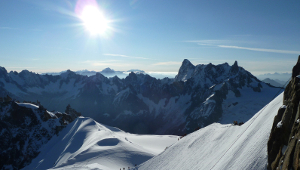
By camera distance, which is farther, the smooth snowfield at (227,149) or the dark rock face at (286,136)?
the smooth snowfield at (227,149)

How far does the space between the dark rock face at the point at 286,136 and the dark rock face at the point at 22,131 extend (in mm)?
79158

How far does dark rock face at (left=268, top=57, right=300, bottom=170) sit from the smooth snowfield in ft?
3.28

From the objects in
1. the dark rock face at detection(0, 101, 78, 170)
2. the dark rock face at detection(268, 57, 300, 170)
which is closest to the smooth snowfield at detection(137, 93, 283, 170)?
the dark rock face at detection(268, 57, 300, 170)

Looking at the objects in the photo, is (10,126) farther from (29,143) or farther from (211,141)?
(211,141)

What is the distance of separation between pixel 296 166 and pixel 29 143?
8749 centimetres

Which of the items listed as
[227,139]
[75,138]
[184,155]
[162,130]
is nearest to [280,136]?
[227,139]

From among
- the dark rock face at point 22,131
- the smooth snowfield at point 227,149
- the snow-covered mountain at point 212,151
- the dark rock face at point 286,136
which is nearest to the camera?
the dark rock face at point 286,136

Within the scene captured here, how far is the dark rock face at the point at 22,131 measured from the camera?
6550 cm

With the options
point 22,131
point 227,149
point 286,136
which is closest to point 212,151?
point 227,149

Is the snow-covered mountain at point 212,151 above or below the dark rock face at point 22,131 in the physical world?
above

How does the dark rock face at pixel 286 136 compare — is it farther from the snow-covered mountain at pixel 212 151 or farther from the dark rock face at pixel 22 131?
the dark rock face at pixel 22 131

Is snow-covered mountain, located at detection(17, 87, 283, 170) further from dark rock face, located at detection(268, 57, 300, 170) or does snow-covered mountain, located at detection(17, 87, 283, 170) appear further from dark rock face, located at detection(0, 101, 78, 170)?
dark rock face, located at detection(0, 101, 78, 170)

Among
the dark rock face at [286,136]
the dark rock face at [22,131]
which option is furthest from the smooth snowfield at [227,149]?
the dark rock face at [22,131]

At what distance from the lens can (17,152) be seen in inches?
2645
